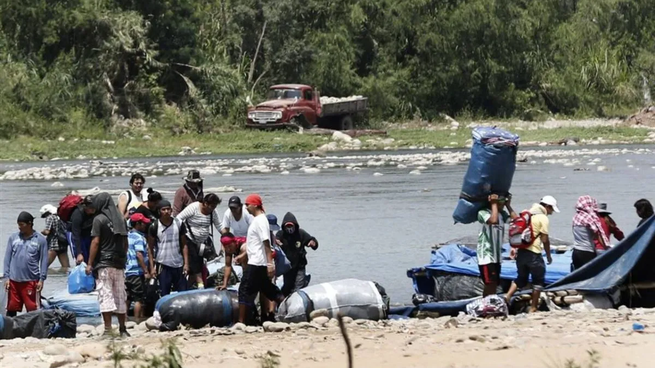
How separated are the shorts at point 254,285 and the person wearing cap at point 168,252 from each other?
3.69 ft

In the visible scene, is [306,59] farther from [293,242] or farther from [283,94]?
[293,242]

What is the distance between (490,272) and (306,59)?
41.4 meters

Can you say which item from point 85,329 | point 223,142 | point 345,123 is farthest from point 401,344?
point 345,123

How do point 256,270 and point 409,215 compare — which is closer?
point 256,270

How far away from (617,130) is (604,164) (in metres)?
14.5

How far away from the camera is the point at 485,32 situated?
53938 mm

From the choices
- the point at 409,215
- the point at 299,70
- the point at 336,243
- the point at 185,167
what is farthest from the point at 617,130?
the point at 336,243

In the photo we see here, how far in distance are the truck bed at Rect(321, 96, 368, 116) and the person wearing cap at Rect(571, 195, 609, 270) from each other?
33.3m

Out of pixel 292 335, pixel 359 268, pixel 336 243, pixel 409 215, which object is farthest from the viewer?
pixel 409 215

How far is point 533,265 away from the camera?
11320mm

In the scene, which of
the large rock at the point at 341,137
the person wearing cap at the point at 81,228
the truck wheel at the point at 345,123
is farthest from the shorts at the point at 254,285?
the truck wheel at the point at 345,123

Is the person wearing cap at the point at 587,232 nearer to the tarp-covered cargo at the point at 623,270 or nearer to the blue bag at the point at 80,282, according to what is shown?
the tarp-covered cargo at the point at 623,270

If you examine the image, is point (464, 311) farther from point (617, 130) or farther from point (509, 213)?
point (617, 130)

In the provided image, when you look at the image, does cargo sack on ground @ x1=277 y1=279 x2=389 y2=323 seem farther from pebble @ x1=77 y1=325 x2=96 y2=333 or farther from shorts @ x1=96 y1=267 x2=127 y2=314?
pebble @ x1=77 y1=325 x2=96 y2=333
